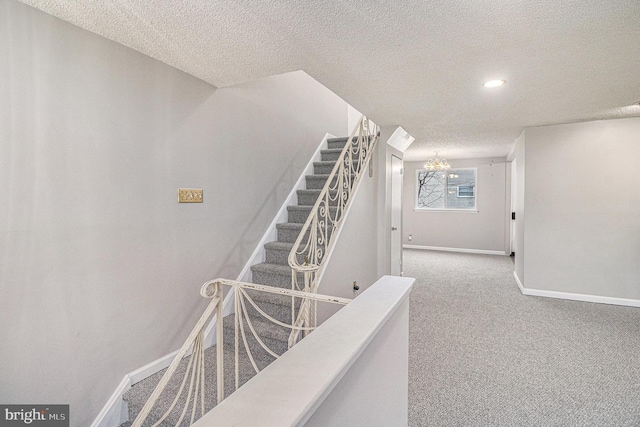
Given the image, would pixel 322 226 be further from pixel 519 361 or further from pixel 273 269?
pixel 519 361

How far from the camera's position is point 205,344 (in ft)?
8.87

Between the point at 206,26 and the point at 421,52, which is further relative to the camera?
the point at 421,52

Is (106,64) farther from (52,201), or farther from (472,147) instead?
(472,147)

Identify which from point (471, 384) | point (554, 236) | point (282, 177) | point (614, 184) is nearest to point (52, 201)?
point (282, 177)

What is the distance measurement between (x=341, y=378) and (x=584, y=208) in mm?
4692

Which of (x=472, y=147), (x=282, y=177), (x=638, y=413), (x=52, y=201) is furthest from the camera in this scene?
(x=472, y=147)

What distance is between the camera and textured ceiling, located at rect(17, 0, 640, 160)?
1.67m

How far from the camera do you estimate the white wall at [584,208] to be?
3.88m

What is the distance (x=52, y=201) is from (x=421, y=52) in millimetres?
2447

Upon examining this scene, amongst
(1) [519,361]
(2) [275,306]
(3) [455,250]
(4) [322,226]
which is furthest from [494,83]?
(3) [455,250]

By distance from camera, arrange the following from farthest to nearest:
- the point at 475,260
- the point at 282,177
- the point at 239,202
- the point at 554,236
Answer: the point at 475,260 < the point at 554,236 < the point at 282,177 < the point at 239,202

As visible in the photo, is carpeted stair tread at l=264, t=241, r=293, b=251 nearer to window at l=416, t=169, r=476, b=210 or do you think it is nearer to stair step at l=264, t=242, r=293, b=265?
stair step at l=264, t=242, r=293, b=265

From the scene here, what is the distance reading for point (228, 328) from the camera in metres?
2.78

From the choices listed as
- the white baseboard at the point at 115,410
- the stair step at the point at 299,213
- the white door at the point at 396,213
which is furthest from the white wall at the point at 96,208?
the white door at the point at 396,213
